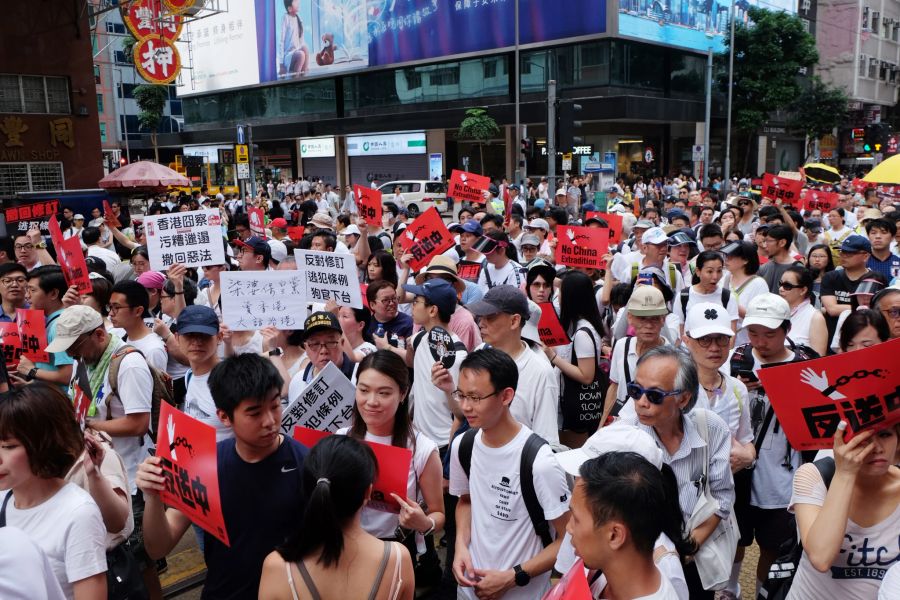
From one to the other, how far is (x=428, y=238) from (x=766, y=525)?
14.3ft

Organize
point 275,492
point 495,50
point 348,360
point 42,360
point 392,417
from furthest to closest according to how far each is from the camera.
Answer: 1. point 495,50
2. point 42,360
3. point 348,360
4. point 392,417
5. point 275,492

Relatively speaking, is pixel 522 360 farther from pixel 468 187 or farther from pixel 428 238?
pixel 468 187

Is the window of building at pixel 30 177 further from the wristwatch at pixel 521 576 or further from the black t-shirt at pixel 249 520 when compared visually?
the wristwatch at pixel 521 576

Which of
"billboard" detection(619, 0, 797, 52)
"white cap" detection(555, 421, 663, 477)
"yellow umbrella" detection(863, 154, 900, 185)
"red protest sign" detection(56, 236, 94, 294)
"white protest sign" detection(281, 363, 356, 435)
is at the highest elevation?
→ "billboard" detection(619, 0, 797, 52)

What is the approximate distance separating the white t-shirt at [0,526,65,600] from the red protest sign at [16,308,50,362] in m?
3.55

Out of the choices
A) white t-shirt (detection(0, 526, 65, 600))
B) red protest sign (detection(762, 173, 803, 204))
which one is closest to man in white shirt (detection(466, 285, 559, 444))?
white t-shirt (detection(0, 526, 65, 600))

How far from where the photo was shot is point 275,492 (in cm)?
261

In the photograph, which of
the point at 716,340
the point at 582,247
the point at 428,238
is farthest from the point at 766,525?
the point at 428,238

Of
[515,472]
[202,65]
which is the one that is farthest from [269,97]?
[515,472]

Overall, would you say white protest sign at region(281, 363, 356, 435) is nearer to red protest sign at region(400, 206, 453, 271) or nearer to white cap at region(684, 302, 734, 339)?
white cap at region(684, 302, 734, 339)

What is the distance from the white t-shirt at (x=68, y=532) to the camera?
7.77 feet

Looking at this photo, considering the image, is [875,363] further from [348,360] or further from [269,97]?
[269,97]

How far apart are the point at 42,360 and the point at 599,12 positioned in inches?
1186

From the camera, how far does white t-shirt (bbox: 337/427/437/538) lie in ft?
10.0
